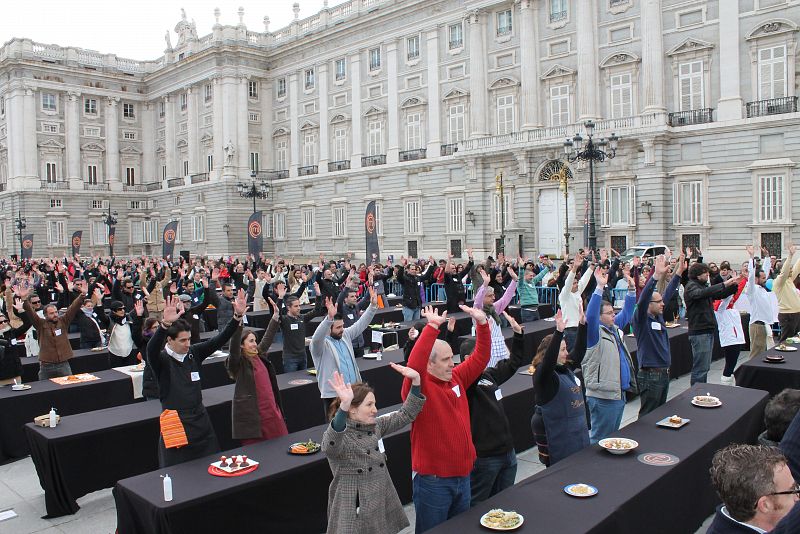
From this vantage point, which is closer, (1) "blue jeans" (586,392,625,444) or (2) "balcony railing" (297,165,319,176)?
(1) "blue jeans" (586,392,625,444)

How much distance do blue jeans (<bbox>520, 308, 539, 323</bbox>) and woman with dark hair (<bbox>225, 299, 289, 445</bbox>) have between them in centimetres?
1006

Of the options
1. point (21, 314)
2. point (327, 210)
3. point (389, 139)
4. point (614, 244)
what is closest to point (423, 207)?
point (389, 139)

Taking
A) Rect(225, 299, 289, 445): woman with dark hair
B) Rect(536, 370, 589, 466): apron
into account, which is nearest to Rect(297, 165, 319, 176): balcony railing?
Rect(225, 299, 289, 445): woman with dark hair

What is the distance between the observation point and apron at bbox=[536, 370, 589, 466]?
627cm

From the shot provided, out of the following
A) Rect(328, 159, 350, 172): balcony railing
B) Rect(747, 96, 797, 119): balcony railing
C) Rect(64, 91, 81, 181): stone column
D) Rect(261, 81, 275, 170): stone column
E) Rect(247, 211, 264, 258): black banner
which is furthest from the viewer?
Rect(64, 91, 81, 181): stone column

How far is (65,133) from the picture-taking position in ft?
204

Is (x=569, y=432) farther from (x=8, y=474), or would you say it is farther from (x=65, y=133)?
(x=65, y=133)

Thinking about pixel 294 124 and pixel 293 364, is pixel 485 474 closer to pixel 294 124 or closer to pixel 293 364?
pixel 293 364

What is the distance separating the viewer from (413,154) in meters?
45.7

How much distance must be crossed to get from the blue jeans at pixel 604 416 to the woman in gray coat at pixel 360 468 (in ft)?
9.68

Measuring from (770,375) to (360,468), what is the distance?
23.2 feet

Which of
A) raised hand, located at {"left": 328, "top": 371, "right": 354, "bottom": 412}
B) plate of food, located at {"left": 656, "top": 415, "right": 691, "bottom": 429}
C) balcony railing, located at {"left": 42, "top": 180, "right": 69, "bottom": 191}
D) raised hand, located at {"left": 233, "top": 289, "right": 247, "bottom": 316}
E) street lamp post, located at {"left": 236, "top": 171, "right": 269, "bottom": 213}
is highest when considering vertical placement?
balcony railing, located at {"left": 42, "top": 180, "right": 69, "bottom": 191}

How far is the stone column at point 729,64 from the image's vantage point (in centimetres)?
3166

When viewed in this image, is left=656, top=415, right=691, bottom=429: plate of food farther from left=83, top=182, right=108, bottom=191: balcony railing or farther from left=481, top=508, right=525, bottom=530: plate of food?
left=83, top=182, right=108, bottom=191: balcony railing
